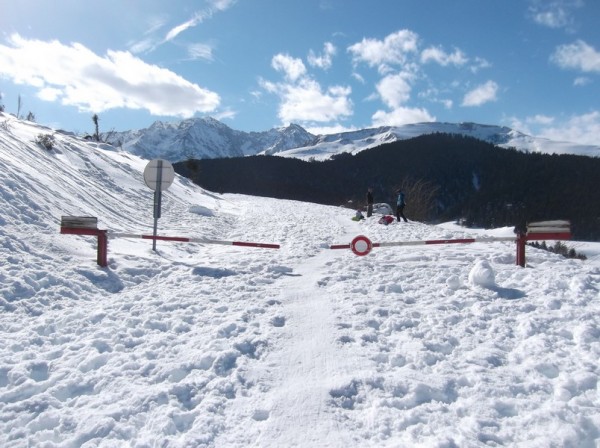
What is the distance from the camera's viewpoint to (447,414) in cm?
409

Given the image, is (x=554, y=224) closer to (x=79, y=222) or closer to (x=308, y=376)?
(x=308, y=376)

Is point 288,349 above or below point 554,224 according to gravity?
below

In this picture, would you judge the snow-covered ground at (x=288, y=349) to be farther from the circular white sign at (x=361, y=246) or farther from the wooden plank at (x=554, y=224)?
the wooden plank at (x=554, y=224)

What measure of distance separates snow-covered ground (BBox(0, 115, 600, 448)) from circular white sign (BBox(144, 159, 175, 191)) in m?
1.88

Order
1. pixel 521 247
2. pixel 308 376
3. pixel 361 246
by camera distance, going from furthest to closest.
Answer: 1. pixel 361 246
2. pixel 521 247
3. pixel 308 376

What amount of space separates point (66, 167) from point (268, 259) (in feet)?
40.1

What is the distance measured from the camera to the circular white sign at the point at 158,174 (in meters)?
11.7

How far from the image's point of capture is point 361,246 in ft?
37.0

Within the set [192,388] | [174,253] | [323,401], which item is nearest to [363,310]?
[323,401]

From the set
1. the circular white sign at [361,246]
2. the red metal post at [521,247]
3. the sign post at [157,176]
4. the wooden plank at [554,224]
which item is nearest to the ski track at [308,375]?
the circular white sign at [361,246]

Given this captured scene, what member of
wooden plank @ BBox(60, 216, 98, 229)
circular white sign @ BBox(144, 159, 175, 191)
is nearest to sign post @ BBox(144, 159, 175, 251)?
circular white sign @ BBox(144, 159, 175, 191)

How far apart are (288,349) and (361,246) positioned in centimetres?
599

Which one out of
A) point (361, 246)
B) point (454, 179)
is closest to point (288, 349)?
point (361, 246)

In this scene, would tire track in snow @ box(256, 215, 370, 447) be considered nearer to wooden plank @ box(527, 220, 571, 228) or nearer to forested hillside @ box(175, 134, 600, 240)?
wooden plank @ box(527, 220, 571, 228)
